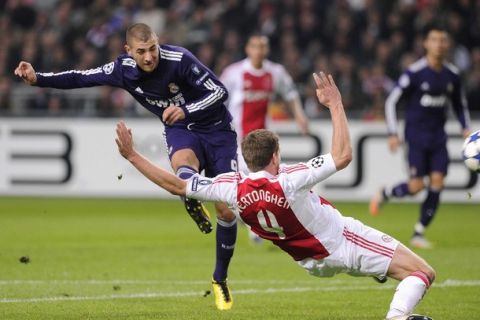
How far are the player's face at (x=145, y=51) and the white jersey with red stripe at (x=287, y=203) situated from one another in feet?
6.41

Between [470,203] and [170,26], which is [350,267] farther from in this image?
[170,26]

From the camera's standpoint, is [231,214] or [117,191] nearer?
[231,214]

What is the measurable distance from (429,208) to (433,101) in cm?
136

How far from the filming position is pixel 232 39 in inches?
856

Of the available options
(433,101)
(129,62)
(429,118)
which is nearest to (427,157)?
(429,118)

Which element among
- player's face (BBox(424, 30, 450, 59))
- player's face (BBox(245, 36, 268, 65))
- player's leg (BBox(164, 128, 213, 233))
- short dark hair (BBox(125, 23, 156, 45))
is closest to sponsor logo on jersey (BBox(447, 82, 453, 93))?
player's face (BBox(424, 30, 450, 59))

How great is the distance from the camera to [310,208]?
6.67 m

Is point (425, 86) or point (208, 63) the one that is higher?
point (425, 86)

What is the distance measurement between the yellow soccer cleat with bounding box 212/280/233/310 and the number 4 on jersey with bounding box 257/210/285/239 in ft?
5.58

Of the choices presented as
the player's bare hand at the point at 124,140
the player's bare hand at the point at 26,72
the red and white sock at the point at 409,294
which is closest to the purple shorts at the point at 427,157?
the player's bare hand at the point at 26,72

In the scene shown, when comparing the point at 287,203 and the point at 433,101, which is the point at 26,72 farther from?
the point at 433,101

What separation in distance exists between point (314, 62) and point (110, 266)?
11.3m

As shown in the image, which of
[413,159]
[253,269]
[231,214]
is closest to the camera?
[231,214]

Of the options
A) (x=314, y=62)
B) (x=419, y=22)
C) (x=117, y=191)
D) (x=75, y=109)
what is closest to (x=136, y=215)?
(x=117, y=191)
